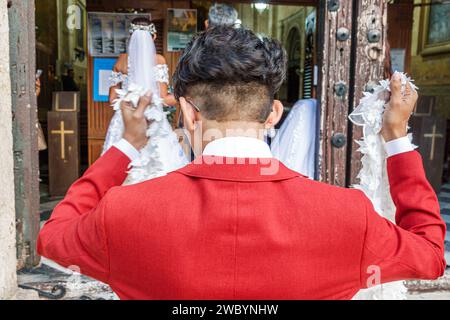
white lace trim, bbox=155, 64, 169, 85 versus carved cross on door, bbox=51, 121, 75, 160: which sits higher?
white lace trim, bbox=155, 64, 169, 85

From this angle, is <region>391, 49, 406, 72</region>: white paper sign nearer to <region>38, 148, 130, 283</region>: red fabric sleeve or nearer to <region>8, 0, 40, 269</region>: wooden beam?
<region>8, 0, 40, 269</region>: wooden beam

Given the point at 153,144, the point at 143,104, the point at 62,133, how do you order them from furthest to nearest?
the point at 62,133 → the point at 153,144 → the point at 143,104

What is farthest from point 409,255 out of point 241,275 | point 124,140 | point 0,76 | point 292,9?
point 292,9

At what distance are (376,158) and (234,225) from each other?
0.88 m

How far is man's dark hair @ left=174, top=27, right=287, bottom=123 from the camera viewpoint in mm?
1002

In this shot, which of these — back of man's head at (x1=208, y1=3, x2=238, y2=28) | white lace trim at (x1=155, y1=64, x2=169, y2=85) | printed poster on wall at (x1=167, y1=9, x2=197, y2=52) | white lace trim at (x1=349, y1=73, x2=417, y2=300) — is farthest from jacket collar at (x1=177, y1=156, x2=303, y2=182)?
printed poster on wall at (x1=167, y1=9, x2=197, y2=52)

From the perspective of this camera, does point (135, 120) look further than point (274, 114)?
Yes

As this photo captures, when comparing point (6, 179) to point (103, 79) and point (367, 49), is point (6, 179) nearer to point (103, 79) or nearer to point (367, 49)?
point (367, 49)

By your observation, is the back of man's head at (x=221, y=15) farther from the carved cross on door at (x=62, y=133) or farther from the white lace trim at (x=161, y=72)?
the carved cross on door at (x=62, y=133)

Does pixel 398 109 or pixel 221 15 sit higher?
pixel 221 15

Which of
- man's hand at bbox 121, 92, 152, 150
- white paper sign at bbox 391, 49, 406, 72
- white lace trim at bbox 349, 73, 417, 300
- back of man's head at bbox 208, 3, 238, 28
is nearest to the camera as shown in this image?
man's hand at bbox 121, 92, 152, 150

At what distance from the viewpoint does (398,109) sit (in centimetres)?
136

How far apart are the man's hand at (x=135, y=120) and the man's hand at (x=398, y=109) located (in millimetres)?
685

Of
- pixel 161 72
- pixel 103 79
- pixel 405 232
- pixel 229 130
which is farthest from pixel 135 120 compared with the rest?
pixel 103 79
